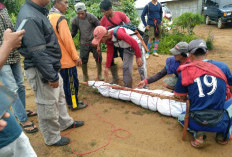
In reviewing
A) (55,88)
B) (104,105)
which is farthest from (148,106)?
(55,88)

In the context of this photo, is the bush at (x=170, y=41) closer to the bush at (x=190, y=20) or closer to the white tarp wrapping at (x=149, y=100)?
the bush at (x=190, y=20)

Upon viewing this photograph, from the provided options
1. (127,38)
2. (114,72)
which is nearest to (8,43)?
(127,38)

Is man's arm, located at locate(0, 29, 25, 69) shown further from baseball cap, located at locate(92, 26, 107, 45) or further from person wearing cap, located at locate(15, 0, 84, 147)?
baseball cap, located at locate(92, 26, 107, 45)

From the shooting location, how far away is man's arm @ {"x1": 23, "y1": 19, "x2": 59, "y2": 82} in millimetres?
1867

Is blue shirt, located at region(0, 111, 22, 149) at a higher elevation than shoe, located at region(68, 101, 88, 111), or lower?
higher

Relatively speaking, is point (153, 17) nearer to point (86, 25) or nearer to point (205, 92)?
point (86, 25)

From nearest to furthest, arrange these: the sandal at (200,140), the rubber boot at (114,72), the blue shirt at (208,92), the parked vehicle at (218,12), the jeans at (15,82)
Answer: the blue shirt at (208,92), the sandal at (200,140), the jeans at (15,82), the rubber boot at (114,72), the parked vehicle at (218,12)

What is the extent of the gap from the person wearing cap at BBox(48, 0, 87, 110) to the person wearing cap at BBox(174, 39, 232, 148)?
63.4 inches

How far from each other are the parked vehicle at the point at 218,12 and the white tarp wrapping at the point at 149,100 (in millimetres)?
8721

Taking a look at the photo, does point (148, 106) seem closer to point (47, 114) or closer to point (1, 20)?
point (47, 114)

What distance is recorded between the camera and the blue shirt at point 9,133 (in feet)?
4.42

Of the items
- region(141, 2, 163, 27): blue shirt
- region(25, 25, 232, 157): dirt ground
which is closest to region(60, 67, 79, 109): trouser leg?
region(25, 25, 232, 157): dirt ground

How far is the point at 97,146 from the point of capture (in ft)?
8.61

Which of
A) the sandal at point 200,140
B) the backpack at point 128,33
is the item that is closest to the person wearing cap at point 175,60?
the backpack at point 128,33
